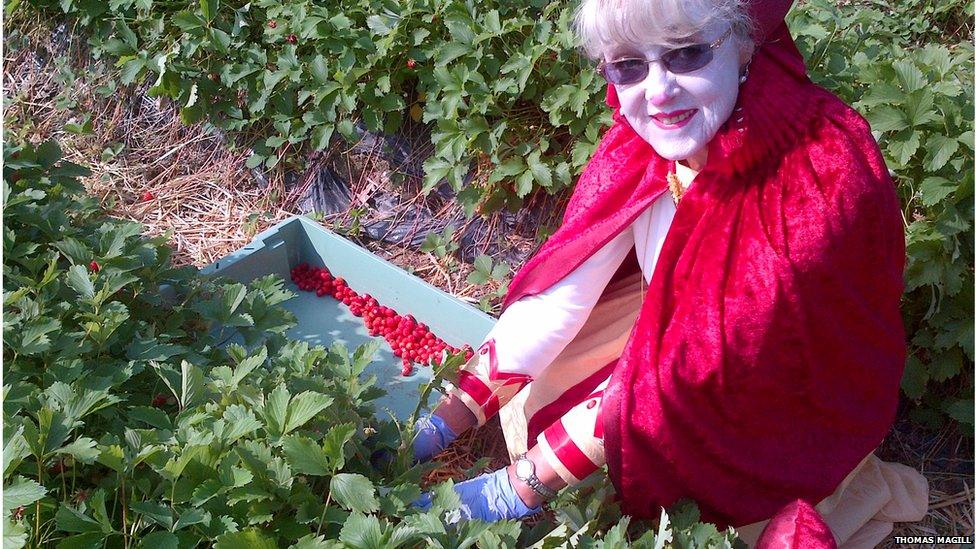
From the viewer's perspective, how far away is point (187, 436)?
1.61m

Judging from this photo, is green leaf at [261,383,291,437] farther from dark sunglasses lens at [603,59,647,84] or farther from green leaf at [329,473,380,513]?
dark sunglasses lens at [603,59,647,84]

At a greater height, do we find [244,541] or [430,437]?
[244,541]

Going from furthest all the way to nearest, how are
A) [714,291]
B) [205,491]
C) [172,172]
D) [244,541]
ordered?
1. [172,172]
2. [714,291]
3. [205,491]
4. [244,541]

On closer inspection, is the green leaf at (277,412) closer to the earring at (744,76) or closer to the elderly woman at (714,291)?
the elderly woman at (714,291)

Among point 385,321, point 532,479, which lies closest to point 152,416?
point 532,479

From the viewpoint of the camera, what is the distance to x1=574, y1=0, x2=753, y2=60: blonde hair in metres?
1.54

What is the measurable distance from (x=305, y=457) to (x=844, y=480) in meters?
1.23

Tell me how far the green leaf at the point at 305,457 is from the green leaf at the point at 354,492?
0.08 ft

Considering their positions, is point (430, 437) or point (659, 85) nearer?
point (659, 85)

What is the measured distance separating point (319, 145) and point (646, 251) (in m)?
1.54

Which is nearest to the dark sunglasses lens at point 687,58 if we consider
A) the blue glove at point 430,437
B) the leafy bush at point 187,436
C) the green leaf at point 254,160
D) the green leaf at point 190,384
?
the leafy bush at point 187,436

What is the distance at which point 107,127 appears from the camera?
378cm

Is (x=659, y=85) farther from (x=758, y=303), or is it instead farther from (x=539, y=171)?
(x=539, y=171)

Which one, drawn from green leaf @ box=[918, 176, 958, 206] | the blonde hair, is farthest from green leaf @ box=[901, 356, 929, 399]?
the blonde hair
